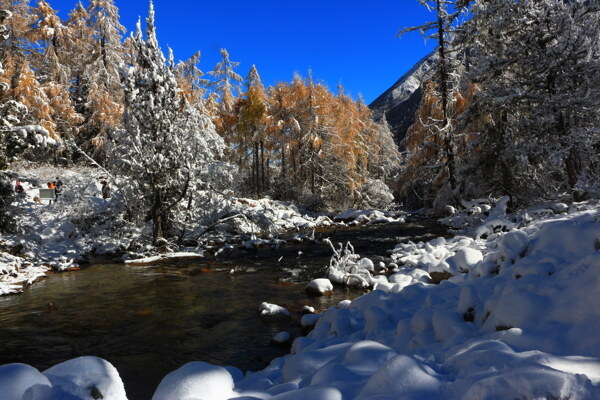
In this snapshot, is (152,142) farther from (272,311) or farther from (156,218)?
(272,311)

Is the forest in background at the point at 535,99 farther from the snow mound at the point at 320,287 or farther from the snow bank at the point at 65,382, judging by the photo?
the snow bank at the point at 65,382

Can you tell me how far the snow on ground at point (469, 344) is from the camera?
1.94 meters

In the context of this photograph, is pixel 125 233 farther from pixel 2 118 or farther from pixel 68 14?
pixel 68 14

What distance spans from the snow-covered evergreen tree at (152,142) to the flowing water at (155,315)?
→ 3.02 metres

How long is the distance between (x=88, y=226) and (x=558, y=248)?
50.4ft

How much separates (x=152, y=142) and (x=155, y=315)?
7836 mm

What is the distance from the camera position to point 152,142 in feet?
41.7

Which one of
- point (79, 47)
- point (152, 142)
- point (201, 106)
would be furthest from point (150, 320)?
point (79, 47)

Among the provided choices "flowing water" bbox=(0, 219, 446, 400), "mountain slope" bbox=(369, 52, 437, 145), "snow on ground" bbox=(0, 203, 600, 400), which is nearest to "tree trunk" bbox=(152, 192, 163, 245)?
"flowing water" bbox=(0, 219, 446, 400)

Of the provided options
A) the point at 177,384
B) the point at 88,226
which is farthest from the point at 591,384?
the point at 88,226

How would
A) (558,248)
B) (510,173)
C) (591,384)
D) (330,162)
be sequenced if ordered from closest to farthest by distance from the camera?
(591,384) < (558,248) < (510,173) < (330,162)

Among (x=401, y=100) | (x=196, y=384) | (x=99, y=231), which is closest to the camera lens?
(x=196, y=384)

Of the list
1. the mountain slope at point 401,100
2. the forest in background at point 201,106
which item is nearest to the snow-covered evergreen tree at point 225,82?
the forest in background at point 201,106

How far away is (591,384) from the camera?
1667 millimetres
